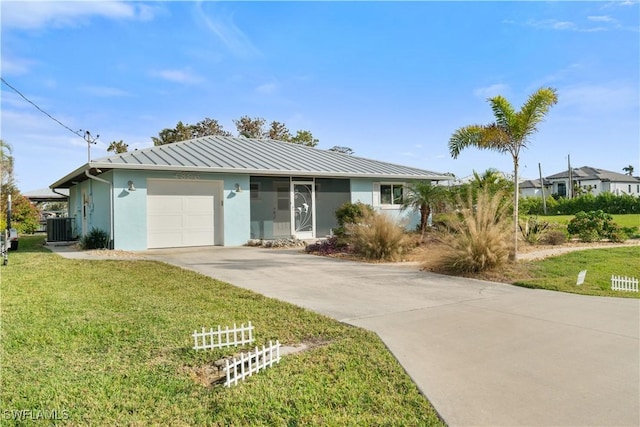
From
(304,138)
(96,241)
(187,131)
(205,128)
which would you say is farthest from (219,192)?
(304,138)

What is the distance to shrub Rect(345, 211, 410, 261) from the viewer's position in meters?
11.5

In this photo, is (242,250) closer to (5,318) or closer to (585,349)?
(5,318)

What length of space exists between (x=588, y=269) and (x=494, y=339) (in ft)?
21.2

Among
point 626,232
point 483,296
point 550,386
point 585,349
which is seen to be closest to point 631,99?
point 626,232

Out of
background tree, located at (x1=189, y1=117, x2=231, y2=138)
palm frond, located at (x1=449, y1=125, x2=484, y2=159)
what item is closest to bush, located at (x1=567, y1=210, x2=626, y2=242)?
palm frond, located at (x1=449, y1=125, x2=484, y2=159)

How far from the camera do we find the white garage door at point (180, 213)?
14.5 meters

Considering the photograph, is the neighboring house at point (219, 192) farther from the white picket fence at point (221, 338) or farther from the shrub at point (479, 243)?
the white picket fence at point (221, 338)

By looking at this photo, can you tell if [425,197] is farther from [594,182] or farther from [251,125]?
[594,182]

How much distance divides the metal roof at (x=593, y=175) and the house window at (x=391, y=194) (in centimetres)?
5486

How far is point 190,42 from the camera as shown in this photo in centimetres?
1224

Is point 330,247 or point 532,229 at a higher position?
point 532,229

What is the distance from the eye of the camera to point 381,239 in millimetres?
11578

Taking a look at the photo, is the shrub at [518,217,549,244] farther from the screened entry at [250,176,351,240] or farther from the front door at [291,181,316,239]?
the front door at [291,181,316,239]

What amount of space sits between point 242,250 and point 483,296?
9.04 metres
